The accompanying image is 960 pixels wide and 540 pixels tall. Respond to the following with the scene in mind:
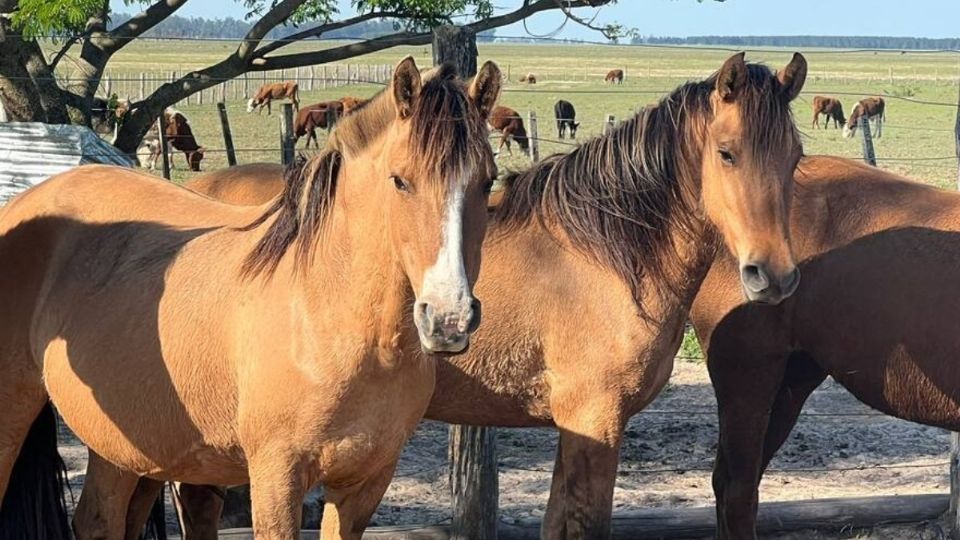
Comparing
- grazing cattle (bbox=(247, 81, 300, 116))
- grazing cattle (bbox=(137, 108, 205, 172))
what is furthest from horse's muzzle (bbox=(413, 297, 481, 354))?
grazing cattle (bbox=(247, 81, 300, 116))

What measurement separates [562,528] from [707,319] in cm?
98

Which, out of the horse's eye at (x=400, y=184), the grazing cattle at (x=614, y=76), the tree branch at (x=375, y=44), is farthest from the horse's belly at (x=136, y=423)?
the grazing cattle at (x=614, y=76)

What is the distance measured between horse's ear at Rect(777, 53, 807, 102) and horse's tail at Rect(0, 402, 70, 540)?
2640 millimetres

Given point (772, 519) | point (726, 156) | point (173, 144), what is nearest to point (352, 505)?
point (726, 156)

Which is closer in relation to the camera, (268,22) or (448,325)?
(448,325)

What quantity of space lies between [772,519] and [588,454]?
1.63 m

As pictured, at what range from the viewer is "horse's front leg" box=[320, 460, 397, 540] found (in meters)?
3.17

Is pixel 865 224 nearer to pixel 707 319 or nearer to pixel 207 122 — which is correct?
pixel 707 319

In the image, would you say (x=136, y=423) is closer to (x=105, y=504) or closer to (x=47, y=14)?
(x=105, y=504)

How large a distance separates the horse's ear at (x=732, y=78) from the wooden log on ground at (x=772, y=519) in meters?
2.02

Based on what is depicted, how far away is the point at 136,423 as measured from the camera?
3.34 m

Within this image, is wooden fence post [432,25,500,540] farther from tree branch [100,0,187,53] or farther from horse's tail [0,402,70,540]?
tree branch [100,0,187,53]

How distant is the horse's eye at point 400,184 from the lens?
2697mm

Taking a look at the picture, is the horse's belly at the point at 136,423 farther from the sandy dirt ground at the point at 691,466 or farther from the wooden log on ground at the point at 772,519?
the sandy dirt ground at the point at 691,466
